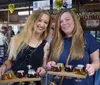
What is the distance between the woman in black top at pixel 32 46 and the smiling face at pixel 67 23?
0.74 ft

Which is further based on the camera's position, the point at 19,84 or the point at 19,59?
the point at 19,59

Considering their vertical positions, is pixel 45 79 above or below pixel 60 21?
below

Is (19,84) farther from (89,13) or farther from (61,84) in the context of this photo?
(89,13)

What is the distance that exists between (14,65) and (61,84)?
0.47 m

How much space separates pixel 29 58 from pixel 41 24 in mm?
313

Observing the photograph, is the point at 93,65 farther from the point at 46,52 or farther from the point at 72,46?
the point at 46,52

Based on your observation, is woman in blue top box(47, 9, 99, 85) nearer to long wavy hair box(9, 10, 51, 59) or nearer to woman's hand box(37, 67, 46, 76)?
woman's hand box(37, 67, 46, 76)

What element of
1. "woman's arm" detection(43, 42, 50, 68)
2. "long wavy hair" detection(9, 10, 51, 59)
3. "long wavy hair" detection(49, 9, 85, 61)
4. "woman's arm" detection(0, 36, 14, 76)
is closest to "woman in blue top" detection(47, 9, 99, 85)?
"long wavy hair" detection(49, 9, 85, 61)

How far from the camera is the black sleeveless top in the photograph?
2213mm

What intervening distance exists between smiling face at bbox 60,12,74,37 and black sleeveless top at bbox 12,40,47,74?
0.30m

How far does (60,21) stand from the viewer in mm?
2109

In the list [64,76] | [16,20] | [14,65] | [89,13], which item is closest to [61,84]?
[64,76]

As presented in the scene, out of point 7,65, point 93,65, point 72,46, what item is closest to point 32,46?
point 7,65

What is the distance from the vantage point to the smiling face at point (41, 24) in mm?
2260
